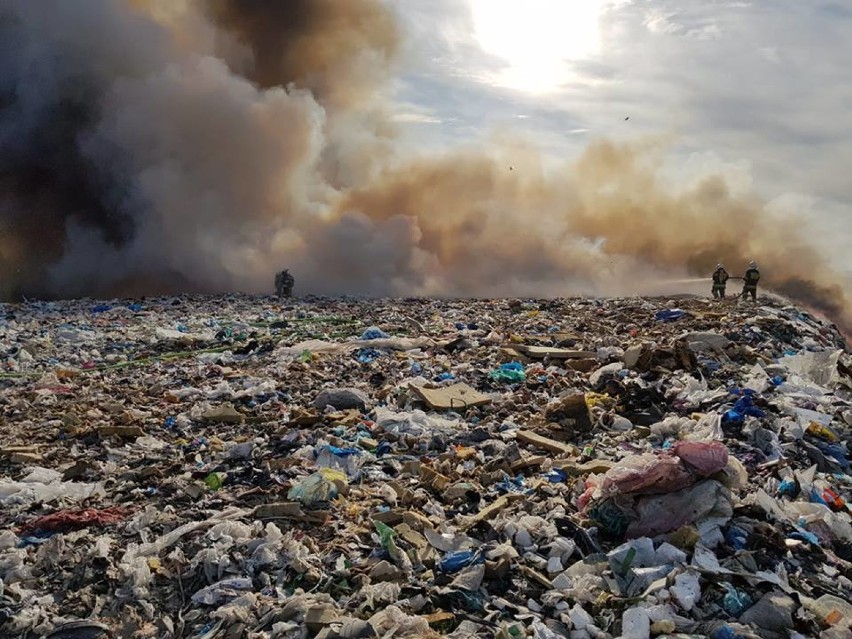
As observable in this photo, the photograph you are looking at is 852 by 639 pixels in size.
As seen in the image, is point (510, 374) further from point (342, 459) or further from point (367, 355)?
point (342, 459)

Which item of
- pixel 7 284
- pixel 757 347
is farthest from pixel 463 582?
pixel 7 284

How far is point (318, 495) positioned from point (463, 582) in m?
1.26

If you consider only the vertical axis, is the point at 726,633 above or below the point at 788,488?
below

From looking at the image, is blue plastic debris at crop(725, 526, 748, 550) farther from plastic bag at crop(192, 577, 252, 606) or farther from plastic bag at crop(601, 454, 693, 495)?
plastic bag at crop(192, 577, 252, 606)

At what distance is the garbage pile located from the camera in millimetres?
2975

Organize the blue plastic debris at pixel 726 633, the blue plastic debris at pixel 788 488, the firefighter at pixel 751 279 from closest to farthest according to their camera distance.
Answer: the blue plastic debris at pixel 726 633, the blue plastic debris at pixel 788 488, the firefighter at pixel 751 279

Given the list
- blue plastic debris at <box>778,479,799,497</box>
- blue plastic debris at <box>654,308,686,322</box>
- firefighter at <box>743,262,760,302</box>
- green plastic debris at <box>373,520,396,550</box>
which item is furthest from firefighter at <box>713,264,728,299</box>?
green plastic debris at <box>373,520,396,550</box>

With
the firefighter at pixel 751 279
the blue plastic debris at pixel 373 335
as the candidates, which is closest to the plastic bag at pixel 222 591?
the blue plastic debris at pixel 373 335

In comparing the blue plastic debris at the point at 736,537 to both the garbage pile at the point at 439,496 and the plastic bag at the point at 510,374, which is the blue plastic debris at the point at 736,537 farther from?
the plastic bag at the point at 510,374

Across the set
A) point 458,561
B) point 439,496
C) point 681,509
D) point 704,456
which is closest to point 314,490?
point 439,496

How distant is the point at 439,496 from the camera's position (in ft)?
13.8

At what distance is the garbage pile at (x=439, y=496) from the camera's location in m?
2.97

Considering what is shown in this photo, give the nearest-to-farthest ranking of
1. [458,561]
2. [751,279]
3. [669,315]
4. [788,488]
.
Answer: [458,561] < [788,488] < [669,315] < [751,279]

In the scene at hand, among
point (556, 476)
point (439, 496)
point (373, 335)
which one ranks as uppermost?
point (373, 335)
